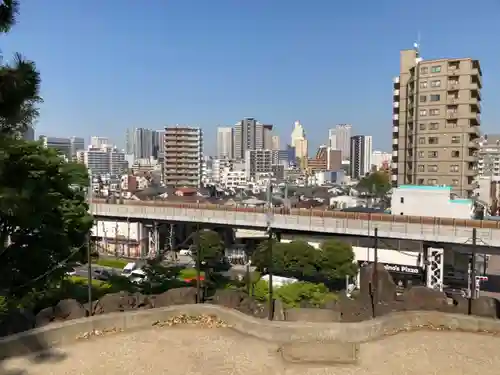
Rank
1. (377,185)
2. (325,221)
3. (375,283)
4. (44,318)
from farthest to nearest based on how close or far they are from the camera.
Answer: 1. (377,185)
2. (325,221)
3. (375,283)
4. (44,318)

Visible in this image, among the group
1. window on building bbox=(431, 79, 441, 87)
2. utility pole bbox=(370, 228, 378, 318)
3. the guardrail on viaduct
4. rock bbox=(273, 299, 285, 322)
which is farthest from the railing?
rock bbox=(273, 299, 285, 322)

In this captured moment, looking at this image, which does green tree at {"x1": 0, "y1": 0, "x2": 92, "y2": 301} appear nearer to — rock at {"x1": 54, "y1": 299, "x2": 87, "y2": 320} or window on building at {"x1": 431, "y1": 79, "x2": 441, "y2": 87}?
rock at {"x1": 54, "y1": 299, "x2": 87, "y2": 320}

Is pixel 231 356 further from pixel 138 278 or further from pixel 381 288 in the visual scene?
pixel 138 278

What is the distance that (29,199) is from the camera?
23.1ft

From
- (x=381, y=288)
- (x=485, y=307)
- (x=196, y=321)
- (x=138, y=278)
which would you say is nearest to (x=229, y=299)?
(x=196, y=321)

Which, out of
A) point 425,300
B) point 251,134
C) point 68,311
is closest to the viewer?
point 68,311

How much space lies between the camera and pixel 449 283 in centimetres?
3191

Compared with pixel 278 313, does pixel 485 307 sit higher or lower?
higher

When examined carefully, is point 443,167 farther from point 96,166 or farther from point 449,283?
point 96,166

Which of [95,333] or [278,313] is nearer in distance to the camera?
[95,333]

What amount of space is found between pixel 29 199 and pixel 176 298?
10.8 ft

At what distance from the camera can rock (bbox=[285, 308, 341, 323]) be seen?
25.6ft

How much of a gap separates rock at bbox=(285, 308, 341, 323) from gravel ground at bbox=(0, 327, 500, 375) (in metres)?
0.95

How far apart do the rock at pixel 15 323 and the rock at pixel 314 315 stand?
4.46 meters
